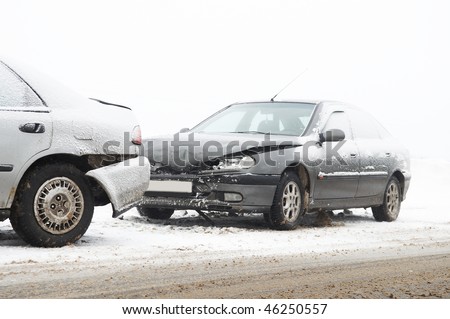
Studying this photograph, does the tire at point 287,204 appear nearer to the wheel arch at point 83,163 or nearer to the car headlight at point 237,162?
the car headlight at point 237,162

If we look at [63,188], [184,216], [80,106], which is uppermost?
[80,106]

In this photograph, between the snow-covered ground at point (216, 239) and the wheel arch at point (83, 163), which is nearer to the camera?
the snow-covered ground at point (216, 239)

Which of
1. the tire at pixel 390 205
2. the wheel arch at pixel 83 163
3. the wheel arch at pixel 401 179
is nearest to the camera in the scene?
the wheel arch at pixel 83 163

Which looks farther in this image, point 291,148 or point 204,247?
point 291,148

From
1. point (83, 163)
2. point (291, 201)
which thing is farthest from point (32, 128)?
point (291, 201)

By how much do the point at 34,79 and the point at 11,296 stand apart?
8.91ft

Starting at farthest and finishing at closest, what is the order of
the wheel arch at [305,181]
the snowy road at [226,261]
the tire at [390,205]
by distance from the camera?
the tire at [390,205] → the wheel arch at [305,181] → the snowy road at [226,261]

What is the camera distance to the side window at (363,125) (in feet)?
35.5

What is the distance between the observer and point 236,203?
28.8 feet

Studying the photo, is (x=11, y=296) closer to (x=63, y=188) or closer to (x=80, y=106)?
(x=63, y=188)

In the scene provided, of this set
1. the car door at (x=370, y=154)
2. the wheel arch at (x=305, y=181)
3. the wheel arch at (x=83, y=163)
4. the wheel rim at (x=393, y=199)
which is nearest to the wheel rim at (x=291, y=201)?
the wheel arch at (x=305, y=181)

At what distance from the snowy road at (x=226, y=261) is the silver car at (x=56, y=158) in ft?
0.90
